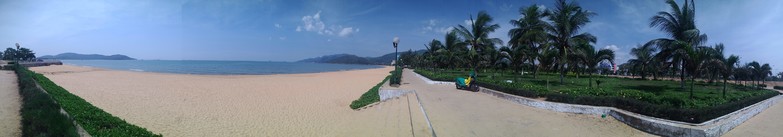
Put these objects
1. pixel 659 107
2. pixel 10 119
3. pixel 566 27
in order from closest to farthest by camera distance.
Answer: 1. pixel 659 107
2. pixel 10 119
3. pixel 566 27

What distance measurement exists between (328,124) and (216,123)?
3.16m

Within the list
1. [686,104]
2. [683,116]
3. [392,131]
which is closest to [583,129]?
[683,116]

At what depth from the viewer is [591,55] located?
15.6 meters

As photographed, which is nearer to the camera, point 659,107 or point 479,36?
point 659,107

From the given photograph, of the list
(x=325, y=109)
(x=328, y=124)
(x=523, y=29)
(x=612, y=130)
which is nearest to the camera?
(x=612, y=130)

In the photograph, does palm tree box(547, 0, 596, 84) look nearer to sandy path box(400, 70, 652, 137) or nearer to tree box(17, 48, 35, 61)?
sandy path box(400, 70, 652, 137)

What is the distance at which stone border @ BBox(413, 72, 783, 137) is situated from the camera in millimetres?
6309

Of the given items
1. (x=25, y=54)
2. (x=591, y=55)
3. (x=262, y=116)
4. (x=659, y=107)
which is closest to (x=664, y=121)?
(x=659, y=107)

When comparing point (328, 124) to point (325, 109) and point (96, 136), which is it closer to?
point (325, 109)

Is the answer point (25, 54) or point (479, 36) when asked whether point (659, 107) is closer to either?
point (479, 36)

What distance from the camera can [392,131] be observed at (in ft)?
25.8

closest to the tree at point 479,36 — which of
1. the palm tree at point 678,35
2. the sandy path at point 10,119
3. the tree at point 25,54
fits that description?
the palm tree at point 678,35

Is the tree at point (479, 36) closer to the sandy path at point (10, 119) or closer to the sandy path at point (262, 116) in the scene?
the sandy path at point (262, 116)

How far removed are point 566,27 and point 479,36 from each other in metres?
5.36
